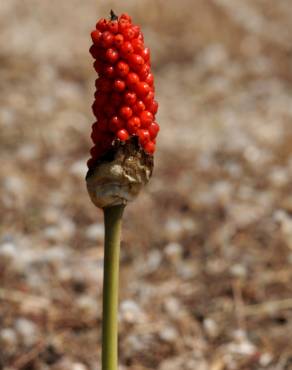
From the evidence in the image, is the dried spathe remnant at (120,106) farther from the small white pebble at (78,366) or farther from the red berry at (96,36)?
the small white pebble at (78,366)

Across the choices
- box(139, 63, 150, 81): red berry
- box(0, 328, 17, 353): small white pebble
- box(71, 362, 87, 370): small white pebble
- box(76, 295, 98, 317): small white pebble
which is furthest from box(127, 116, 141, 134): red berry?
box(76, 295, 98, 317): small white pebble

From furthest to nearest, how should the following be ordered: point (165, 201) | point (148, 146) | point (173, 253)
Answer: point (165, 201) < point (173, 253) < point (148, 146)

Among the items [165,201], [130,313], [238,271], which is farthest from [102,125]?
[165,201]

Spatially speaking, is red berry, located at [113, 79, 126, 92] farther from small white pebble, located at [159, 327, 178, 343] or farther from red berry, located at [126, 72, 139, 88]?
small white pebble, located at [159, 327, 178, 343]

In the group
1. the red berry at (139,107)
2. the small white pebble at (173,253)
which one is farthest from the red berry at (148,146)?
the small white pebble at (173,253)

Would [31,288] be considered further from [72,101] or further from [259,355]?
[72,101]

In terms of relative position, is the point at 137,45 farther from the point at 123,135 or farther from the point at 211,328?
the point at 211,328
